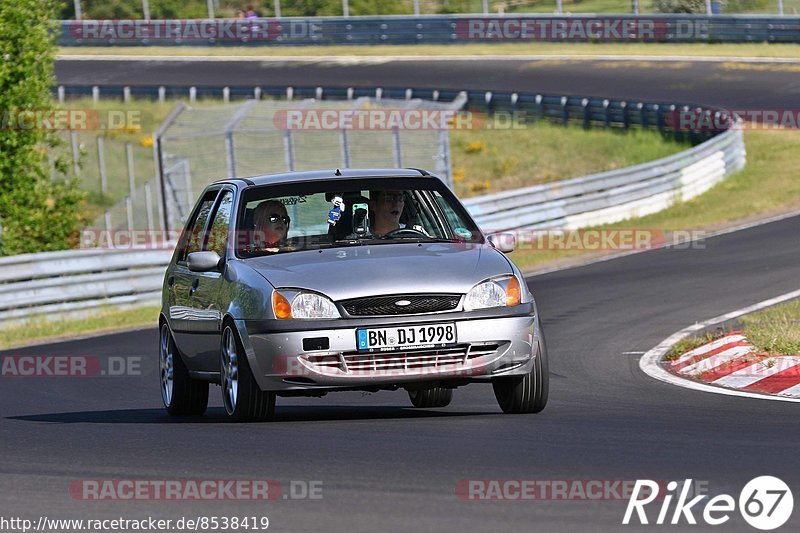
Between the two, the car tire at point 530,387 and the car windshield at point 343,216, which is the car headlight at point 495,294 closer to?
the car tire at point 530,387

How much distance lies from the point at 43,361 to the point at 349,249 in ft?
24.9

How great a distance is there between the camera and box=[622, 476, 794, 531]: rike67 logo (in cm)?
589

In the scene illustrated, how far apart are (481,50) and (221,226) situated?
48353 mm

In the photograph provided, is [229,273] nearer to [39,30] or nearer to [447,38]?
[39,30]

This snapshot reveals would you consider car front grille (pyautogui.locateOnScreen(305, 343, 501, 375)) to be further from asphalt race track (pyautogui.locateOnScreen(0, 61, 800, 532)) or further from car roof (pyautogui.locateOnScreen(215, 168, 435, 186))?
car roof (pyautogui.locateOnScreen(215, 168, 435, 186))

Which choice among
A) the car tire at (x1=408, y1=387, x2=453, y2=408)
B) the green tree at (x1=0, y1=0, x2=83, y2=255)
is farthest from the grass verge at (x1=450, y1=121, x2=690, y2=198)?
the car tire at (x1=408, y1=387, x2=453, y2=408)

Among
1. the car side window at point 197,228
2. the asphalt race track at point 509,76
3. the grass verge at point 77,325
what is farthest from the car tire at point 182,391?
the asphalt race track at point 509,76

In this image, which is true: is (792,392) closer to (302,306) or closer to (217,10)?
(302,306)

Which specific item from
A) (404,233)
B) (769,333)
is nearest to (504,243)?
(404,233)

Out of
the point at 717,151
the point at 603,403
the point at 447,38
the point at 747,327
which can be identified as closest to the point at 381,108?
the point at 717,151

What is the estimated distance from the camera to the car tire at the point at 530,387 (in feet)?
30.1

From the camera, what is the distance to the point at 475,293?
889 centimetres

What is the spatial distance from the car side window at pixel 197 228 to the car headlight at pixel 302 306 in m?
2.06

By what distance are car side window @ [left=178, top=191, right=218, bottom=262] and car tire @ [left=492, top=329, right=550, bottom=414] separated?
261 cm
